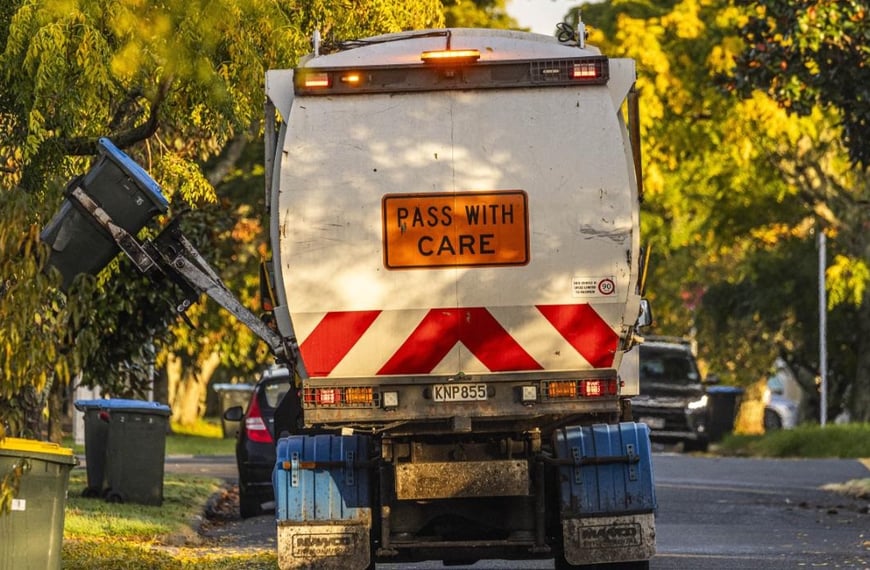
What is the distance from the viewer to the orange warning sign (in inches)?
431

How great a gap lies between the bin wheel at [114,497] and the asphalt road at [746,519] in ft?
3.46

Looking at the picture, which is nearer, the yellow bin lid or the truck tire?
the yellow bin lid

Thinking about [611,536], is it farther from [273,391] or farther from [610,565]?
[273,391]

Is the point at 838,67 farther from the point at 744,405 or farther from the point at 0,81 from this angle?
the point at 744,405

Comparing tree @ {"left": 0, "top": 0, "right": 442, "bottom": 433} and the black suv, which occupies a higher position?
tree @ {"left": 0, "top": 0, "right": 442, "bottom": 433}

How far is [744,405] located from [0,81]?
40515 millimetres

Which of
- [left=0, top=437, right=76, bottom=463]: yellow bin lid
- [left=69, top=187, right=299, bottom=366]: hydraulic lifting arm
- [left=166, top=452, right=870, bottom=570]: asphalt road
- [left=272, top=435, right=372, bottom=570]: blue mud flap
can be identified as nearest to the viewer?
[left=0, top=437, right=76, bottom=463]: yellow bin lid

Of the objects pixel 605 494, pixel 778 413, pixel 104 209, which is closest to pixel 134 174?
pixel 104 209

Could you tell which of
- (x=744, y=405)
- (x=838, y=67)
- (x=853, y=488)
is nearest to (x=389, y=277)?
(x=838, y=67)

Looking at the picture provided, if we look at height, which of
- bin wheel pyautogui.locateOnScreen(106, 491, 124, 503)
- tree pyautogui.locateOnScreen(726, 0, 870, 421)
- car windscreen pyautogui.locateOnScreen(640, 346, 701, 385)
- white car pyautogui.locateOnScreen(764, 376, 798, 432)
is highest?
tree pyautogui.locateOnScreen(726, 0, 870, 421)

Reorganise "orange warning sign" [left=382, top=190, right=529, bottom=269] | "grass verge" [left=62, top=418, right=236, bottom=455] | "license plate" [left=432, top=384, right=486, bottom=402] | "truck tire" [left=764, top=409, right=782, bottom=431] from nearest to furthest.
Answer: "orange warning sign" [left=382, top=190, right=529, bottom=269], "license plate" [left=432, top=384, right=486, bottom=402], "grass verge" [left=62, top=418, right=236, bottom=455], "truck tire" [left=764, top=409, right=782, bottom=431]

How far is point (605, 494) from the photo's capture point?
1165cm

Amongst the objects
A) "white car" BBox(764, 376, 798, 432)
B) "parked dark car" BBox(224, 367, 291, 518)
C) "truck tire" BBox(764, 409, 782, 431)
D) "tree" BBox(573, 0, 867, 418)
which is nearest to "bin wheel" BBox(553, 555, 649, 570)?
"parked dark car" BBox(224, 367, 291, 518)

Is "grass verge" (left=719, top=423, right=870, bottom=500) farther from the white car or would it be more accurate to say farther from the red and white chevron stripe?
the red and white chevron stripe
